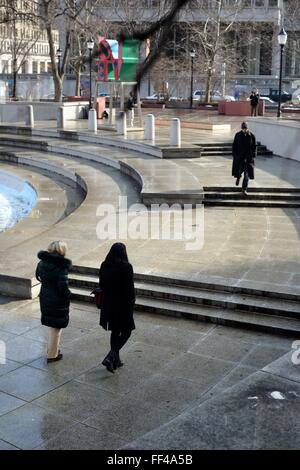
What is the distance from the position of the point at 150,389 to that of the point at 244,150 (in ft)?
29.8

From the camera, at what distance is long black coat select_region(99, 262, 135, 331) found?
6.50m

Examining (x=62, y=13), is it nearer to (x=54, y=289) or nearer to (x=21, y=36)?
(x=54, y=289)

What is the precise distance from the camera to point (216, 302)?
8609mm

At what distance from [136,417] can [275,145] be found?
1880 centimetres

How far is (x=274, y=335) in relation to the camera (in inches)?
310

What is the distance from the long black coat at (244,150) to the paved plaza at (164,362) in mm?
1033

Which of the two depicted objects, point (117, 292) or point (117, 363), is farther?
point (117, 363)

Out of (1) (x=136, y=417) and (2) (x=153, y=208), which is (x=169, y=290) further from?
(2) (x=153, y=208)

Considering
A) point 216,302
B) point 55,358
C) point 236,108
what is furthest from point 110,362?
point 236,108

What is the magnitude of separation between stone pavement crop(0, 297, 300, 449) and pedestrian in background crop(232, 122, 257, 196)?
22.5 feet

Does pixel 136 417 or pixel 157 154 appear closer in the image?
pixel 136 417

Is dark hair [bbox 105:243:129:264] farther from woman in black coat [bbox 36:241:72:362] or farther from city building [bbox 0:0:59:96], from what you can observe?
city building [bbox 0:0:59:96]

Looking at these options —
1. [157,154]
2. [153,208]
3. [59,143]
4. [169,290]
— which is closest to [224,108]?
[59,143]

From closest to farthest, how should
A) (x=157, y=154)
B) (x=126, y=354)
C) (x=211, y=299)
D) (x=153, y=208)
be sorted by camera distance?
(x=126, y=354)
(x=211, y=299)
(x=153, y=208)
(x=157, y=154)
